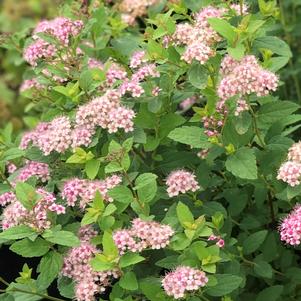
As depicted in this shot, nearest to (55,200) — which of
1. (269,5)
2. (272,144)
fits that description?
(272,144)

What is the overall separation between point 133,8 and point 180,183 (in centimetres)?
111

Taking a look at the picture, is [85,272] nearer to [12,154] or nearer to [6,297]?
[6,297]

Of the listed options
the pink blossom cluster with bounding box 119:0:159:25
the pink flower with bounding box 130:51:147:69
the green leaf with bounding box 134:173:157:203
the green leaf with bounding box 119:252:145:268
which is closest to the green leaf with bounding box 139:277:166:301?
the green leaf with bounding box 119:252:145:268

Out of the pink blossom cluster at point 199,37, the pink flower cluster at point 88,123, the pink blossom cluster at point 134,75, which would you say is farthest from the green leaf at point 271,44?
the pink flower cluster at point 88,123

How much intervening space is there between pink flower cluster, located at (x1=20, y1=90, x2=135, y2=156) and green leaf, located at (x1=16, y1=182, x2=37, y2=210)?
159 millimetres

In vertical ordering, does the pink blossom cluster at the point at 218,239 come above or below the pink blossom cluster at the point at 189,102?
above

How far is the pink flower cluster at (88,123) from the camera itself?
182 cm

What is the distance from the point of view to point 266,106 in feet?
6.38

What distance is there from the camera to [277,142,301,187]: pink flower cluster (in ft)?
5.63

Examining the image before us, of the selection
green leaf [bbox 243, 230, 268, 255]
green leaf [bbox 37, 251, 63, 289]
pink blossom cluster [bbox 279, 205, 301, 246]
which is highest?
pink blossom cluster [bbox 279, 205, 301, 246]

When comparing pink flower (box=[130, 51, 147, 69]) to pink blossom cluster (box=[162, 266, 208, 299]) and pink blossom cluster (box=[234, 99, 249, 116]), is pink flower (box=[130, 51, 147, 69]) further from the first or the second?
pink blossom cluster (box=[162, 266, 208, 299])

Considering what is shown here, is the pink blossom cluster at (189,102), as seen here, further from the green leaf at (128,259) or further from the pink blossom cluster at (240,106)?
the green leaf at (128,259)

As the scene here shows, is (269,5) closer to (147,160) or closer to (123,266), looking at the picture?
(147,160)

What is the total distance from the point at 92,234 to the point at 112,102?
0.37 metres
